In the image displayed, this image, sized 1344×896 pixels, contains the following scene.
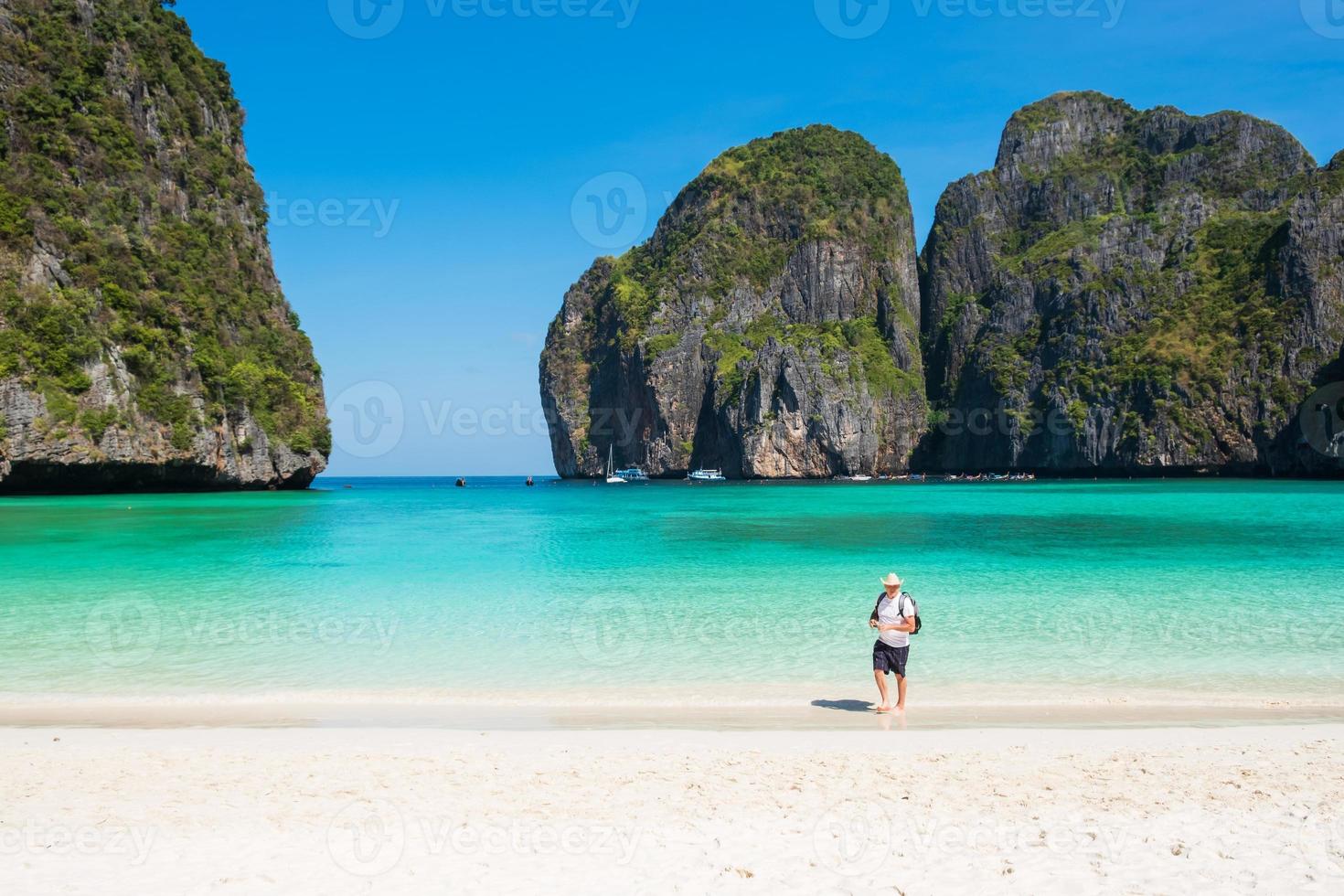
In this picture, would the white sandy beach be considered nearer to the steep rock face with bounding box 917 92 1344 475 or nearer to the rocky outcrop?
the rocky outcrop

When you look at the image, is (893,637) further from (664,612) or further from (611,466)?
(611,466)

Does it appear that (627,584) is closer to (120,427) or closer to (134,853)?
(134,853)

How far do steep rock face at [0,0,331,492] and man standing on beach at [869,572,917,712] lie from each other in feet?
154

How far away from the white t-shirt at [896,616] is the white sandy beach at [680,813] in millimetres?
1075

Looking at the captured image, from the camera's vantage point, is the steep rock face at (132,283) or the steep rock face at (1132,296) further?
the steep rock face at (1132,296)

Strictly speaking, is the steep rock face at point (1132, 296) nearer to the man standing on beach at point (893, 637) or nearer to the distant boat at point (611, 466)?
the distant boat at point (611, 466)

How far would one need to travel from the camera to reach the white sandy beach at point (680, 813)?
472cm

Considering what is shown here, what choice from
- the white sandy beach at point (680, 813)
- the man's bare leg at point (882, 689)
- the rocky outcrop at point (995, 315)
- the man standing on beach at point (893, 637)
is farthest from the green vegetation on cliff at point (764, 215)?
the white sandy beach at point (680, 813)

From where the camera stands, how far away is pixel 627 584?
18.3 meters

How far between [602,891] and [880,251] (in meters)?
141

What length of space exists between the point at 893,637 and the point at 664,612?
6692 mm

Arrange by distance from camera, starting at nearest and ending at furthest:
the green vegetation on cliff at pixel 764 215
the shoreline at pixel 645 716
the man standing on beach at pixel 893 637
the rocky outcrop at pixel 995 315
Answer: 1. the shoreline at pixel 645 716
2. the man standing on beach at pixel 893 637
3. the rocky outcrop at pixel 995 315
4. the green vegetation on cliff at pixel 764 215

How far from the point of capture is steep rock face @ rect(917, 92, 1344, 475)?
93312 millimetres

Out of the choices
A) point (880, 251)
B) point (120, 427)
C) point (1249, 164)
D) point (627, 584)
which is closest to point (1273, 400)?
point (1249, 164)
